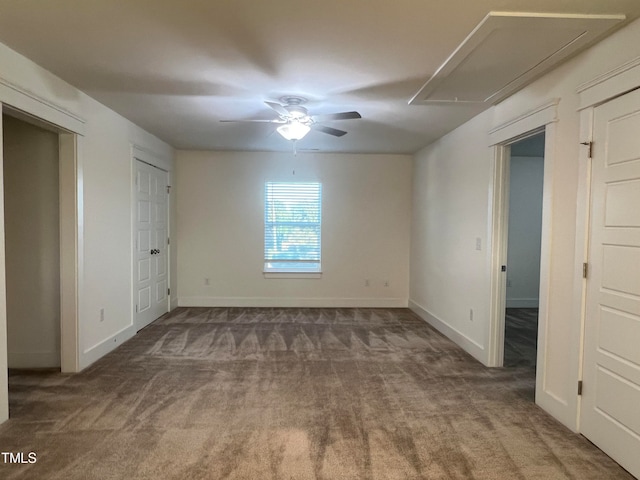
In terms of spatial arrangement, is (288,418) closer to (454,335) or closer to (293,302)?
(454,335)

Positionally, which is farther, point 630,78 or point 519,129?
point 519,129

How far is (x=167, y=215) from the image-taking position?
559cm

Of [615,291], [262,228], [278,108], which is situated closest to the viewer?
[615,291]

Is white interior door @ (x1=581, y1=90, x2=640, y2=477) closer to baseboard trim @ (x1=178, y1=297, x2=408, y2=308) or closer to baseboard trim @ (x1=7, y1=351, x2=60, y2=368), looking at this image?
baseboard trim @ (x1=178, y1=297, x2=408, y2=308)

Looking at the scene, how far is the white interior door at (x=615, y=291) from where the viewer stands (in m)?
2.05

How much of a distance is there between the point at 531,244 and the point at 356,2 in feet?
18.7

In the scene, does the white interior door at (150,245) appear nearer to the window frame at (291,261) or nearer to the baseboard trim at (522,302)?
the window frame at (291,261)

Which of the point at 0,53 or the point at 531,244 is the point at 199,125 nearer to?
the point at 0,53

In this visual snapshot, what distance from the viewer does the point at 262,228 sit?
6145mm

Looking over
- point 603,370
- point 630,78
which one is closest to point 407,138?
point 630,78

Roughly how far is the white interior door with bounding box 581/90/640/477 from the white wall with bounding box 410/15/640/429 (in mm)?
126

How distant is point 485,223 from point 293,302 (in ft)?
11.3

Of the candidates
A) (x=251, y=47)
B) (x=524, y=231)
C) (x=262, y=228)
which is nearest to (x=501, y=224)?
(x=251, y=47)

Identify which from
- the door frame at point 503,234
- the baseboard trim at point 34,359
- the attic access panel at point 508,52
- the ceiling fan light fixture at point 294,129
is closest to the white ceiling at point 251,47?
the attic access panel at point 508,52
